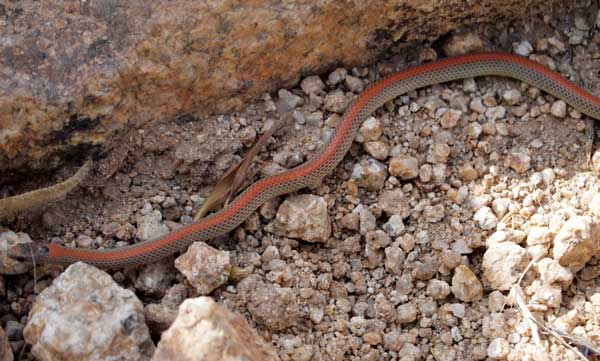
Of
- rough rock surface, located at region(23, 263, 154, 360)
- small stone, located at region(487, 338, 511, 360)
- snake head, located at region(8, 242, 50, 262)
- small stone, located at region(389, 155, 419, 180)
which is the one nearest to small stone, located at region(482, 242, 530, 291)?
small stone, located at region(487, 338, 511, 360)

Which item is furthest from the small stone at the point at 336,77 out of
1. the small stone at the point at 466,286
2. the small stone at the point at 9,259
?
the small stone at the point at 9,259

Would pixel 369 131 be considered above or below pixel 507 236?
above

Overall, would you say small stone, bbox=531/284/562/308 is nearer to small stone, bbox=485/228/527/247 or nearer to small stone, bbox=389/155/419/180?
small stone, bbox=485/228/527/247

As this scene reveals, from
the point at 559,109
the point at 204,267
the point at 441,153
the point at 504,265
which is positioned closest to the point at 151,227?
the point at 204,267

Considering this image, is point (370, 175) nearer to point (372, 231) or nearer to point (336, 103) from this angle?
point (372, 231)

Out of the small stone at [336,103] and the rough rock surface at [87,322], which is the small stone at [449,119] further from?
the rough rock surface at [87,322]

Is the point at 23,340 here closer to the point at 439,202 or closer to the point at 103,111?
the point at 103,111

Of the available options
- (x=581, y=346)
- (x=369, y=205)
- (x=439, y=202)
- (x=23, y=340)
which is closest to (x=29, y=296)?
(x=23, y=340)
